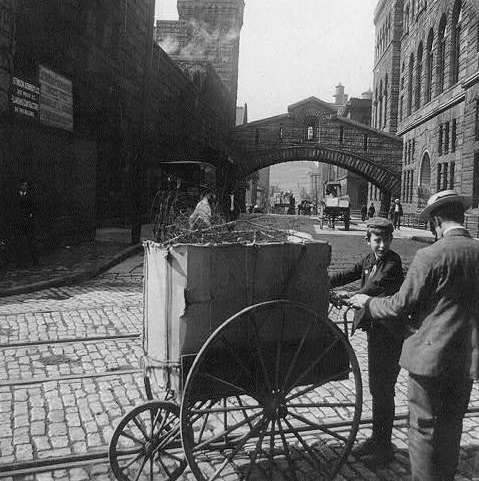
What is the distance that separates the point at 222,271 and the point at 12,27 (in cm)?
1014

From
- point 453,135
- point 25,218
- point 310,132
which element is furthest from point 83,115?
point 310,132

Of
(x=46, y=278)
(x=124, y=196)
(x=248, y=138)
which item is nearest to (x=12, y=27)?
(x=46, y=278)

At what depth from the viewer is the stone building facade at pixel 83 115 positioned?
11.2 m

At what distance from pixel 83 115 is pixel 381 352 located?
1309 centimetres

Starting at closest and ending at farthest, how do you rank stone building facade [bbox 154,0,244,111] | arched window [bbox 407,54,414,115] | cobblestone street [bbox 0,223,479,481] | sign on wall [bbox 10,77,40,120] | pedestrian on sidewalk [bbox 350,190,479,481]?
pedestrian on sidewalk [bbox 350,190,479,481] < cobblestone street [bbox 0,223,479,481] < sign on wall [bbox 10,77,40,120] < arched window [bbox 407,54,414,115] < stone building facade [bbox 154,0,244,111]

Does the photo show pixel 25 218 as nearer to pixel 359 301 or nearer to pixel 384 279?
pixel 384 279

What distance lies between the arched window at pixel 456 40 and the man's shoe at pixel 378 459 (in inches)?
996

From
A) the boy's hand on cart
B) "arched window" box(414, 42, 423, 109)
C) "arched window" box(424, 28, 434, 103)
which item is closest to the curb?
the boy's hand on cart

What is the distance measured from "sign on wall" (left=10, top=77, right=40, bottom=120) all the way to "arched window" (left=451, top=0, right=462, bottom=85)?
66.6 feet

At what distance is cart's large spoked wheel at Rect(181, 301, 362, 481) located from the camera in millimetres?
2902

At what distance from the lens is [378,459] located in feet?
11.1

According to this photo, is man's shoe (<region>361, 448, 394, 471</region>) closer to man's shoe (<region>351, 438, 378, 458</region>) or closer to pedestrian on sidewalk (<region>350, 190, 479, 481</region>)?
man's shoe (<region>351, 438, 378, 458</region>)

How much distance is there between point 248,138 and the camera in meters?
40.4

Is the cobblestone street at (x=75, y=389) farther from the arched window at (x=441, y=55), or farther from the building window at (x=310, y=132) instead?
the building window at (x=310, y=132)
